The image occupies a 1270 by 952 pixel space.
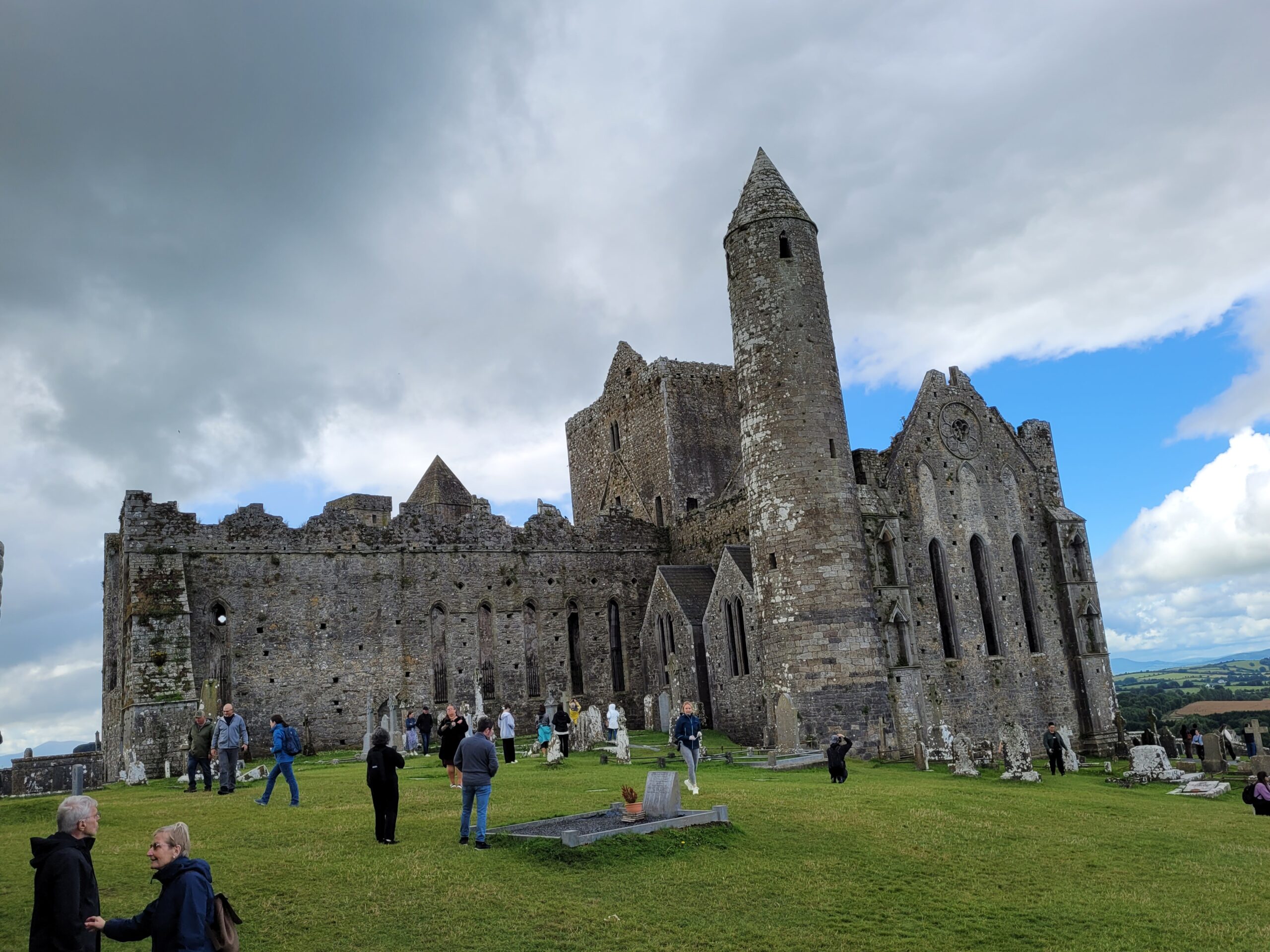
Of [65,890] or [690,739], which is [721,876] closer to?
[690,739]

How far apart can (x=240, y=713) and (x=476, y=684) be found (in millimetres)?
7998

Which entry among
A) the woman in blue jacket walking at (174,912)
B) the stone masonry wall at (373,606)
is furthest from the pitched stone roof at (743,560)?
the woman in blue jacket walking at (174,912)

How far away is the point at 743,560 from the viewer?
32.8m

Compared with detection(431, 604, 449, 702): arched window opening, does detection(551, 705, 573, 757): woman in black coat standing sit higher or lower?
lower

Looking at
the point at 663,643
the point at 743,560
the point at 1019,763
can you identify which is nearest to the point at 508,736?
the point at 743,560

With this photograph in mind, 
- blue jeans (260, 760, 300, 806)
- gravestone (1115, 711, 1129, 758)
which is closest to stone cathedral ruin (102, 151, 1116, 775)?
gravestone (1115, 711, 1129, 758)

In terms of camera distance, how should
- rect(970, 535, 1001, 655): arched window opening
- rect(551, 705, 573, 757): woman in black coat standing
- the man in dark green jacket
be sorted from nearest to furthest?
the man in dark green jacket < rect(551, 705, 573, 757): woman in black coat standing < rect(970, 535, 1001, 655): arched window opening

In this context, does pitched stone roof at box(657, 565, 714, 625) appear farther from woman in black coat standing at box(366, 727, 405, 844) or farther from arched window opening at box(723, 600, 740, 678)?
woman in black coat standing at box(366, 727, 405, 844)

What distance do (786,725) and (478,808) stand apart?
1645 cm

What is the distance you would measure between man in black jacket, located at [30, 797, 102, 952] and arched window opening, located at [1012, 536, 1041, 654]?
113 ft

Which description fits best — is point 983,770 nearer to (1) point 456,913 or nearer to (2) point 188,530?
(1) point 456,913

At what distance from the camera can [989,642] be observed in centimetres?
3506

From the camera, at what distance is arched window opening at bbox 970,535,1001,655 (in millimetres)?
35000

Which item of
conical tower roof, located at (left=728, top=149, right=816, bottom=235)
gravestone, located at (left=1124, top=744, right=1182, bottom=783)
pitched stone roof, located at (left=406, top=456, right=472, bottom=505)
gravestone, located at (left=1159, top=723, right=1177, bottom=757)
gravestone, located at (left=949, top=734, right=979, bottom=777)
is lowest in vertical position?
gravestone, located at (left=1159, top=723, right=1177, bottom=757)
